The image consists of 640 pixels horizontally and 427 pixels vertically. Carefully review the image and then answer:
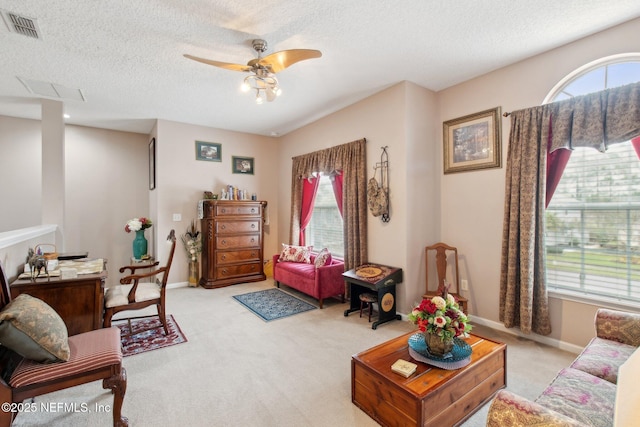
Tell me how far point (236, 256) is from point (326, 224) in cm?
168

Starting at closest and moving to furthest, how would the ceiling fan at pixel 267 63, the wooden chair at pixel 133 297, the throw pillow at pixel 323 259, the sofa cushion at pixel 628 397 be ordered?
the sofa cushion at pixel 628 397 → the ceiling fan at pixel 267 63 → the wooden chair at pixel 133 297 → the throw pillow at pixel 323 259

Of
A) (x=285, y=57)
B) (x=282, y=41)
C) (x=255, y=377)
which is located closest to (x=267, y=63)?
(x=285, y=57)

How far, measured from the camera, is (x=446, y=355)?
1811 mm

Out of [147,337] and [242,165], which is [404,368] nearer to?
[147,337]

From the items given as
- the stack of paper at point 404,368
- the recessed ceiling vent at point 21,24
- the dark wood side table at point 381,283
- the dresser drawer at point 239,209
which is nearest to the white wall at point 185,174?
Result: the dresser drawer at point 239,209

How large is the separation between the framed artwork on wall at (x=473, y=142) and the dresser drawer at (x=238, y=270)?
357 cm

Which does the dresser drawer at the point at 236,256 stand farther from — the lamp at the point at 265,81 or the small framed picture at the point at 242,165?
the lamp at the point at 265,81

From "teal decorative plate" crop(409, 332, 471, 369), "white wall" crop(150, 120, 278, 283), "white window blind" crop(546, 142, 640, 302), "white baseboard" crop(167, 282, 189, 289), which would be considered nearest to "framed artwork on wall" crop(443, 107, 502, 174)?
"white window blind" crop(546, 142, 640, 302)

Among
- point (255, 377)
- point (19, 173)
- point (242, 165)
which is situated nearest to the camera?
point (255, 377)

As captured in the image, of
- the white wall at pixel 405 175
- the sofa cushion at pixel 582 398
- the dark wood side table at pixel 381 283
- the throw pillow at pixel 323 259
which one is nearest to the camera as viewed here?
the sofa cushion at pixel 582 398

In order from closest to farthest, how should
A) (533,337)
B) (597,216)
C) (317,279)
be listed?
1. (597,216)
2. (533,337)
3. (317,279)

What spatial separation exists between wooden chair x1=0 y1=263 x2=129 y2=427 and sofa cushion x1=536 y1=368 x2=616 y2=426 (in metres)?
2.29

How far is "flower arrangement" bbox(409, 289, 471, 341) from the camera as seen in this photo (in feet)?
5.65

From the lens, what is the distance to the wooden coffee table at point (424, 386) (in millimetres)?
1587
